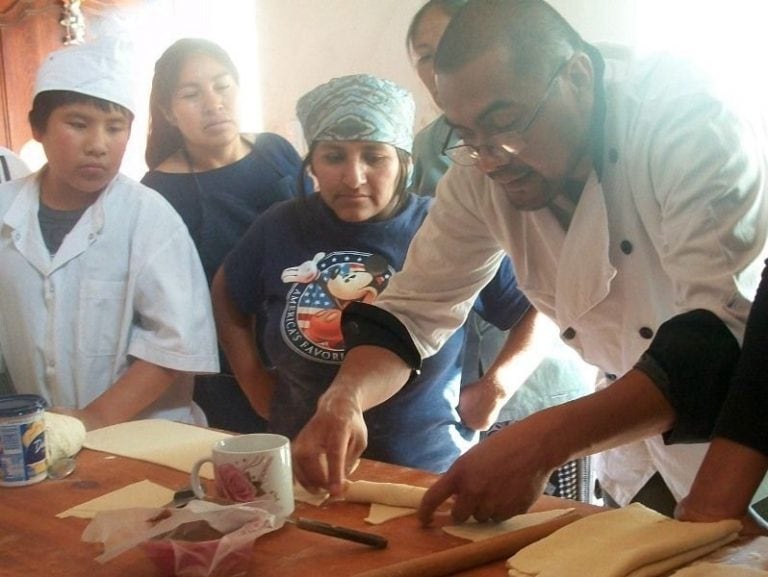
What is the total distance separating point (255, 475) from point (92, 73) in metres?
0.97

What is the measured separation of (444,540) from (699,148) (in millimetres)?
527

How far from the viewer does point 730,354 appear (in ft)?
2.84

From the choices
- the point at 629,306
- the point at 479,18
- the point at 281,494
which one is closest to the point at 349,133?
the point at 479,18

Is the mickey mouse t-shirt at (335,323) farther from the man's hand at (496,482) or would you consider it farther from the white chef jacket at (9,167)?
the white chef jacket at (9,167)

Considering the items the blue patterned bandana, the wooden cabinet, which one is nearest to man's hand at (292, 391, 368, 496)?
the blue patterned bandana

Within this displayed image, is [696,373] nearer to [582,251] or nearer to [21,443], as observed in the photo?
[582,251]

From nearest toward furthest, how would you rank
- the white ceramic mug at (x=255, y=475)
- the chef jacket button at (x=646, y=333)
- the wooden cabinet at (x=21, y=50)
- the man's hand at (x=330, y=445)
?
the white ceramic mug at (x=255, y=475)
the man's hand at (x=330, y=445)
the chef jacket button at (x=646, y=333)
the wooden cabinet at (x=21, y=50)

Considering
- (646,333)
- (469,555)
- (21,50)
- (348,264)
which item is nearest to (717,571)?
(469,555)

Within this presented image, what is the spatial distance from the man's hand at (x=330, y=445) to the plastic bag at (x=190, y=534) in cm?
16

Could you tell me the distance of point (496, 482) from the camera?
2.84ft

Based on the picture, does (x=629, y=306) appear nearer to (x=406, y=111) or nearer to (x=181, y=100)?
(x=406, y=111)

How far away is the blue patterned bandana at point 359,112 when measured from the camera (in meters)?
1.52

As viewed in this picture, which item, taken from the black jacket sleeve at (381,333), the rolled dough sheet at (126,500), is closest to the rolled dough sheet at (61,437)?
the rolled dough sheet at (126,500)

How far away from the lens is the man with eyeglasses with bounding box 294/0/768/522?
2.87ft
